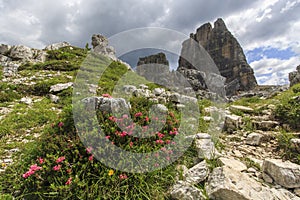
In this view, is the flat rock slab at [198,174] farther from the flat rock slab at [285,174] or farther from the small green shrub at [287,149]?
the small green shrub at [287,149]

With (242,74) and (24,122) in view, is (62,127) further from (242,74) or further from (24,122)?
(242,74)

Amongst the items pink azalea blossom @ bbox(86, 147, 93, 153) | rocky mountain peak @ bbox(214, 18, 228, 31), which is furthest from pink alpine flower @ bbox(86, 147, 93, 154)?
rocky mountain peak @ bbox(214, 18, 228, 31)

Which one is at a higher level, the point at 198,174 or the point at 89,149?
the point at 89,149

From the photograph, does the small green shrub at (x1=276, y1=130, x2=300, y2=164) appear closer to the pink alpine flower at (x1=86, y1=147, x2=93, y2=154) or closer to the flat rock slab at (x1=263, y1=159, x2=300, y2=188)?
the flat rock slab at (x1=263, y1=159, x2=300, y2=188)

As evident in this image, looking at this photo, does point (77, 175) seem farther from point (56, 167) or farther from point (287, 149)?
point (287, 149)

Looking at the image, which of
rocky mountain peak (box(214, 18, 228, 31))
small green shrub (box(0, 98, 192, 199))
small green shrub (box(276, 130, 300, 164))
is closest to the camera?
small green shrub (box(0, 98, 192, 199))

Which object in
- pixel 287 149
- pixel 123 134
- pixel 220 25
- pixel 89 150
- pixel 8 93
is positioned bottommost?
pixel 287 149

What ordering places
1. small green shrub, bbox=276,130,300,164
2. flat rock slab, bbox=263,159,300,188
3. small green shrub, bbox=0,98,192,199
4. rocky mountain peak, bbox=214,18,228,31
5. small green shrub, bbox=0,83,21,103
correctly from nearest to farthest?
small green shrub, bbox=0,98,192,199
flat rock slab, bbox=263,159,300,188
small green shrub, bbox=276,130,300,164
small green shrub, bbox=0,83,21,103
rocky mountain peak, bbox=214,18,228,31

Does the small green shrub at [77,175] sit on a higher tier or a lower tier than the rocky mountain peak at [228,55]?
lower

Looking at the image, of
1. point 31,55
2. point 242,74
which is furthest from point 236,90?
point 31,55

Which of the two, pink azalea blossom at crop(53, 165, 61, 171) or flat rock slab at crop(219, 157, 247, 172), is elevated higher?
pink azalea blossom at crop(53, 165, 61, 171)

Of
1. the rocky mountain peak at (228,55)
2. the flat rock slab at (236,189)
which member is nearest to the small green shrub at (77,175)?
the flat rock slab at (236,189)

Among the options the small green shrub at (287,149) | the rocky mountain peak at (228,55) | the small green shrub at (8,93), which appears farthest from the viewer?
the rocky mountain peak at (228,55)

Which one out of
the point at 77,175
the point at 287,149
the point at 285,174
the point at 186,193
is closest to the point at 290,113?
the point at 287,149
